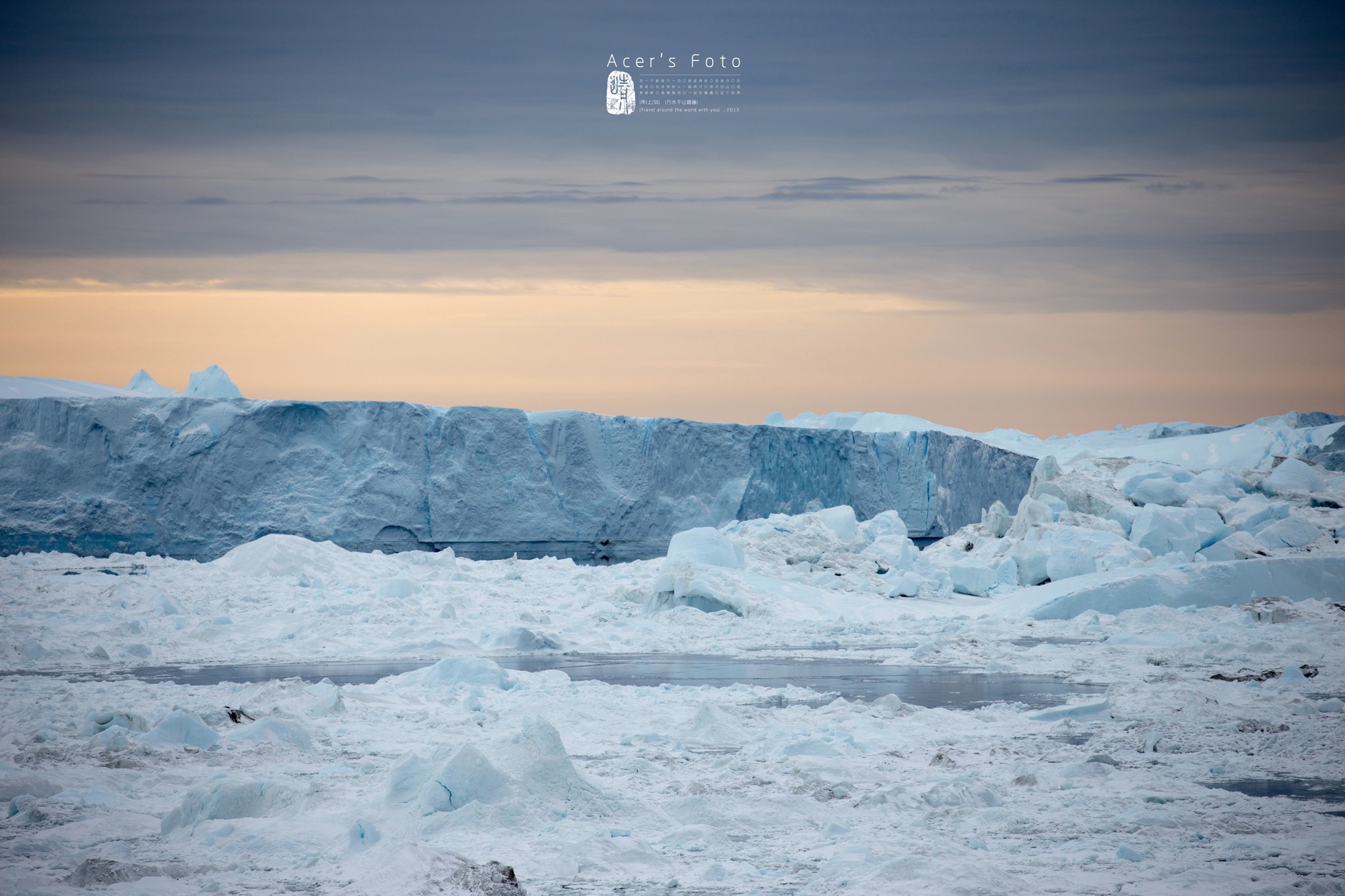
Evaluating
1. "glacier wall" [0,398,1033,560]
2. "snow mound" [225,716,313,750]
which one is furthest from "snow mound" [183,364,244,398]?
"snow mound" [225,716,313,750]

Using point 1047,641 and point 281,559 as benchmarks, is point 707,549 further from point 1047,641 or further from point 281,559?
point 281,559

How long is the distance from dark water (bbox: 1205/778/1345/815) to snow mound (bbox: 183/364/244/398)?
58.6ft

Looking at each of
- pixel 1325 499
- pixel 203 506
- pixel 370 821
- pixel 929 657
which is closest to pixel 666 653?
pixel 929 657

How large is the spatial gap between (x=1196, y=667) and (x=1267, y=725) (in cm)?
231

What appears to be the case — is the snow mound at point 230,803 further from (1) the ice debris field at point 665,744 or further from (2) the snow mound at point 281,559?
(2) the snow mound at point 281,559

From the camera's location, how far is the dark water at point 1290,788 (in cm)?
410

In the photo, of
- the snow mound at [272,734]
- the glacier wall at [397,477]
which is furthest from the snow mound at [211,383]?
the snow mound at [272,734]

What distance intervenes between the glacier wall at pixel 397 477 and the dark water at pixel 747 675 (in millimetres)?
9147

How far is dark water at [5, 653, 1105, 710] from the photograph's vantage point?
22.2 ft

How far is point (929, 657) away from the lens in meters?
8.73

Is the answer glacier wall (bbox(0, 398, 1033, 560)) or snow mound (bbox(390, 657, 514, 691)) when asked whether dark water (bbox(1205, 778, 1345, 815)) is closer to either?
snow mound (bbox(390, 657, 514, 691))

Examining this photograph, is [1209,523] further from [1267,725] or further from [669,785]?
[669,785]

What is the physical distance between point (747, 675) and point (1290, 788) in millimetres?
3878

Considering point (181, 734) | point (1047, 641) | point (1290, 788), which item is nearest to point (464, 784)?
point (181, 734)
